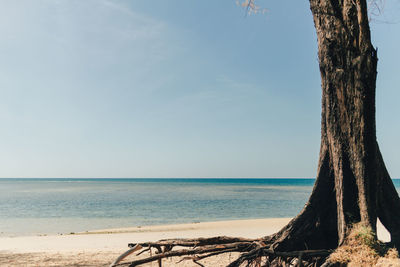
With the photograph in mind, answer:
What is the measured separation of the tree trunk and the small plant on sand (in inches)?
5.5

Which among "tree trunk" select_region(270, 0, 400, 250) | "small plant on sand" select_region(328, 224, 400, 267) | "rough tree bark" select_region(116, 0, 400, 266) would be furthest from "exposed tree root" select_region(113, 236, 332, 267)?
"small plant on sand" select_region(328, 224, 400, 267)

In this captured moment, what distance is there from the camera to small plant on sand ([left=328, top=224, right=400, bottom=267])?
4.26 meters

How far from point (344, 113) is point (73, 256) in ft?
29.1

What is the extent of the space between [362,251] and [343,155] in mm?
1417

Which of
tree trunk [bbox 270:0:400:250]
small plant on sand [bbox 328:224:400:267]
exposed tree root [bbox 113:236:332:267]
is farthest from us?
exposed tree root [bbox 113:236:332:267]

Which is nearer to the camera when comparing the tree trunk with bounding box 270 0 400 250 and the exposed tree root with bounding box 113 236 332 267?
the tree trunk with bounding box 270 0 400 250

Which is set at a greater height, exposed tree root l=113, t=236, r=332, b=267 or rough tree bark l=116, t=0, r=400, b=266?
rough tree bark l=116, t=0, r=400, b=266

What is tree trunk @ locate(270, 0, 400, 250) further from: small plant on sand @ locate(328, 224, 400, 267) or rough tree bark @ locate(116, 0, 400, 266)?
small plant on sand @ locate(328, 224, 400, 267)

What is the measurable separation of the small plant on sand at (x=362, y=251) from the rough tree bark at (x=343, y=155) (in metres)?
0.15

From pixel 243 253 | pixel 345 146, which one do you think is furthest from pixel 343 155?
pixel 243 253

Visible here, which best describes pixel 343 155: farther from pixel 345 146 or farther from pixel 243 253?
pixel 243 253

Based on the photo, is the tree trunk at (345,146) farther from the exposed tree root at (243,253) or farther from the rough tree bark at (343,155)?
the exposed tree root at (243,253)

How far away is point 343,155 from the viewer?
4.82 metres

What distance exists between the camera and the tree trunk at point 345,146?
15.0 ft
